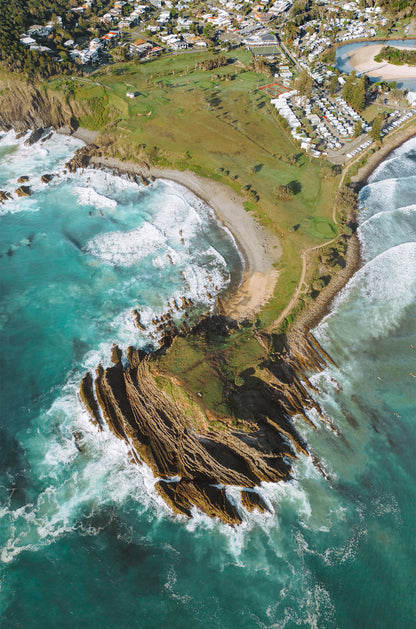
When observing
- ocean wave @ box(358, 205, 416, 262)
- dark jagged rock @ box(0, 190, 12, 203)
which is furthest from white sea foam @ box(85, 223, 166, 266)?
ocean wave @ box(358, 205, 416, 262)

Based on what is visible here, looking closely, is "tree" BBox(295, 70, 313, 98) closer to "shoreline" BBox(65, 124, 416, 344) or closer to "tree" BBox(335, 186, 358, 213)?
"shoreline" BBox(65, 124, 416, 344)

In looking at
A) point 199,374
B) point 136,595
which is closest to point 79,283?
point 199,374

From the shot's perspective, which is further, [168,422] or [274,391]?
[274,391]

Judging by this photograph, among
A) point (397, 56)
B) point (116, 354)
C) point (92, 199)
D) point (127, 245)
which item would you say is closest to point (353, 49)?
point (397, 56)

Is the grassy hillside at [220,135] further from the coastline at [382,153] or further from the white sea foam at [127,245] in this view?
the white sea foam at [127,245]

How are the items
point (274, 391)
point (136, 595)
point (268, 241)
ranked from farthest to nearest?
point (268, 241) → point (274, 391) → point (136, 595)

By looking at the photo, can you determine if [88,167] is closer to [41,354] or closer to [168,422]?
[41,354]
